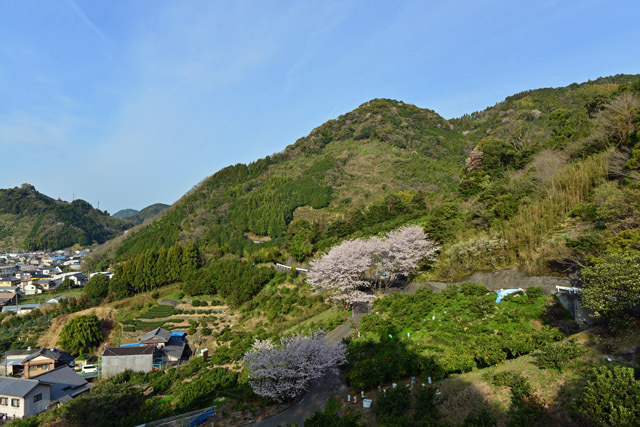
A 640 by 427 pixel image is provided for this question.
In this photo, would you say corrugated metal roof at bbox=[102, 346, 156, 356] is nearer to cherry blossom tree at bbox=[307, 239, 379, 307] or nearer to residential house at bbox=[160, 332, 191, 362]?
residential house at bbox=[160, 332, 191, 362]

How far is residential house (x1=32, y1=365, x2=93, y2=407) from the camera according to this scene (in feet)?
65.8

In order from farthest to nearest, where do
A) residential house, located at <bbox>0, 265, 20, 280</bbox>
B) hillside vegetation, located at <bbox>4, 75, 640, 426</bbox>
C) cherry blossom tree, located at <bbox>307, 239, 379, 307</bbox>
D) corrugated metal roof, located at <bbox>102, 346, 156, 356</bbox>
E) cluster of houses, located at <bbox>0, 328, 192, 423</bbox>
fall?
1. residential house, located at <bbox>0, 265, 20, 280</bbox>
2. corrugated metal roof, located at <bbox>102, 346, 156, 356</bbox>
3. cherry blossom tree, located at <bbox>307, 239, 379, 307</bbox>
4. cluster of houses, located at <bbox>0, 328, 192, 423</bbox>
5. hillside vegetation, located at <bbox>4, 75, 640, 426</bbox>

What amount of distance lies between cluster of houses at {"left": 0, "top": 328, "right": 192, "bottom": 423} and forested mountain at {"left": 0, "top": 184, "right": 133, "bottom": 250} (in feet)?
305

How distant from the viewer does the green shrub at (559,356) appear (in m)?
8.05

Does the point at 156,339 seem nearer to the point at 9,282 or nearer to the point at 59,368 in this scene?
the point at 59,368

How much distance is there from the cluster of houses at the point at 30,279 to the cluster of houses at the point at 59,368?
18.3 metres

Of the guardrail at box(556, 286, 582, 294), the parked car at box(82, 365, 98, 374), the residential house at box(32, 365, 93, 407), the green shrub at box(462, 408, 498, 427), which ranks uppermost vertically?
the guardrail at box(556, 286, 582, 294)

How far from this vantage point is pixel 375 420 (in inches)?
348

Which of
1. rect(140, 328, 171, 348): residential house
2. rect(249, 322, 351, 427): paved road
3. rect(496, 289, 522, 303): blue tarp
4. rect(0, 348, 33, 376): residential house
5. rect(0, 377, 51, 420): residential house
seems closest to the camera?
rect(249, 322, 351, 427): paved road

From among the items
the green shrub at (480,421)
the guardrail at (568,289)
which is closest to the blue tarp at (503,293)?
the guardrail at (568,289)

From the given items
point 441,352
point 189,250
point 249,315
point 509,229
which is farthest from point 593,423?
point 189,250

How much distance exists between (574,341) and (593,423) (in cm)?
341

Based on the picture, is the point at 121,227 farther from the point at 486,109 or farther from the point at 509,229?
the point at 509,229

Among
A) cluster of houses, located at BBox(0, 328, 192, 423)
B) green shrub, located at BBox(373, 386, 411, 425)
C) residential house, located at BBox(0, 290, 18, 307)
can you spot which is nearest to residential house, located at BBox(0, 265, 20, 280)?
residential house, located at BBox(0, 290, 18, 307)
